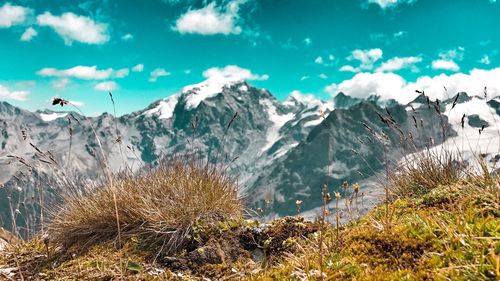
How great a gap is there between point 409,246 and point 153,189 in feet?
17.3

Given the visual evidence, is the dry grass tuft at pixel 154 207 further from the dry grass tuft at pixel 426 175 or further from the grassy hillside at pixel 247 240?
the dry grass tuft at pixel 426 175

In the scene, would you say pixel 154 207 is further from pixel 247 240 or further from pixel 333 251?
pixel 333 251

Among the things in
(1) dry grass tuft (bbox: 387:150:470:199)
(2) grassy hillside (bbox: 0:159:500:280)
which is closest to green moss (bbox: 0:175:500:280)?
(2) grassy hillside (bbox: 0:159:500:280)

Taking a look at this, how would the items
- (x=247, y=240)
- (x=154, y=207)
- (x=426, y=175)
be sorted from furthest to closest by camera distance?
1. (x=426, y=175)
2. (x=154, y=207)
3. (x=247, y=240)

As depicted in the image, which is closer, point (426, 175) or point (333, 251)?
point (333, 251)

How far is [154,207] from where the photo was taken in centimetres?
811

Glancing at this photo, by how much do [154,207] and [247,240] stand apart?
1.94 meters

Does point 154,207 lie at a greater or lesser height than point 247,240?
greater

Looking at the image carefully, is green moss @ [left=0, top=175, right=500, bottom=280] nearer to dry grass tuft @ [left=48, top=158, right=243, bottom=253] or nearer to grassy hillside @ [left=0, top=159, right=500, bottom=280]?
grassy hillside @ [left=0, top=159, right=500, bottom=280]

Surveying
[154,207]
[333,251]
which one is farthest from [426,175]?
[154,207]

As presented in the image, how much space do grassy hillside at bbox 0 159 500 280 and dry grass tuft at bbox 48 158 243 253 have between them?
0.08 ft

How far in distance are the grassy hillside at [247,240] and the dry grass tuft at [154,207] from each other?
0.08ft

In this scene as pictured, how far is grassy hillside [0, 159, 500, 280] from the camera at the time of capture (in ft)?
15.3

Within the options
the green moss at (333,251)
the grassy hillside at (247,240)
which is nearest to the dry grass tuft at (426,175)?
the grassy hillside at (247,240)
